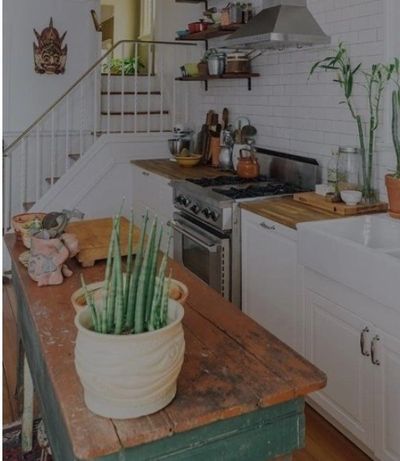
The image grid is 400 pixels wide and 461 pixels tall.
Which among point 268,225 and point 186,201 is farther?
point 186,201

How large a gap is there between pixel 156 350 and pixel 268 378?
0.31m

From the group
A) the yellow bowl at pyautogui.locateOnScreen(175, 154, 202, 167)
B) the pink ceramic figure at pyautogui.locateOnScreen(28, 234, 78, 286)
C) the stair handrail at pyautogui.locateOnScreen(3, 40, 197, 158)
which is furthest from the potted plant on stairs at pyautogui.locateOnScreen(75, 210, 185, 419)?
the stair handrail at pyautogui.locateOnScreen(3, 40, 197, 158)

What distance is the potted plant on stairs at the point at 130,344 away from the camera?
976 mm

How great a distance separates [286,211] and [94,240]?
50.2 inches

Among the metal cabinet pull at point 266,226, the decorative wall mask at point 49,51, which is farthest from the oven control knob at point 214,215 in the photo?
the decorative wall mask at point 49,51

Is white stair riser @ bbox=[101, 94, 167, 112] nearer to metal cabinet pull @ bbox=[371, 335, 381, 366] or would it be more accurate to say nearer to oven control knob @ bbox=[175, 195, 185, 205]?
oven control knob @ bbox=[175, 195, 185, 205]

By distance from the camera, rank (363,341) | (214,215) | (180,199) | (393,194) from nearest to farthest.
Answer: (363,341) < (393,194) < (214,215) < (180,199)

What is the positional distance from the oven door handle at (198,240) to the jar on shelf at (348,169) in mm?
833

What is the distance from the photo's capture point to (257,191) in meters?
3.46

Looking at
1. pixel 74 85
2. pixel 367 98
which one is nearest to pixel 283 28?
pixel 367 98

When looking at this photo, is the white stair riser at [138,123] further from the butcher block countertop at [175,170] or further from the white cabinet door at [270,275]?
the white cabinet door at [270,275]

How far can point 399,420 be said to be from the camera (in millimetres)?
2051

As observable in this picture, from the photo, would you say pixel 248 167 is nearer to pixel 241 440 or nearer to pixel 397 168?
pixel 397 168

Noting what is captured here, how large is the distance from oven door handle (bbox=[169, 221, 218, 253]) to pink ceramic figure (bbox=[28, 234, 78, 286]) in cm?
159
